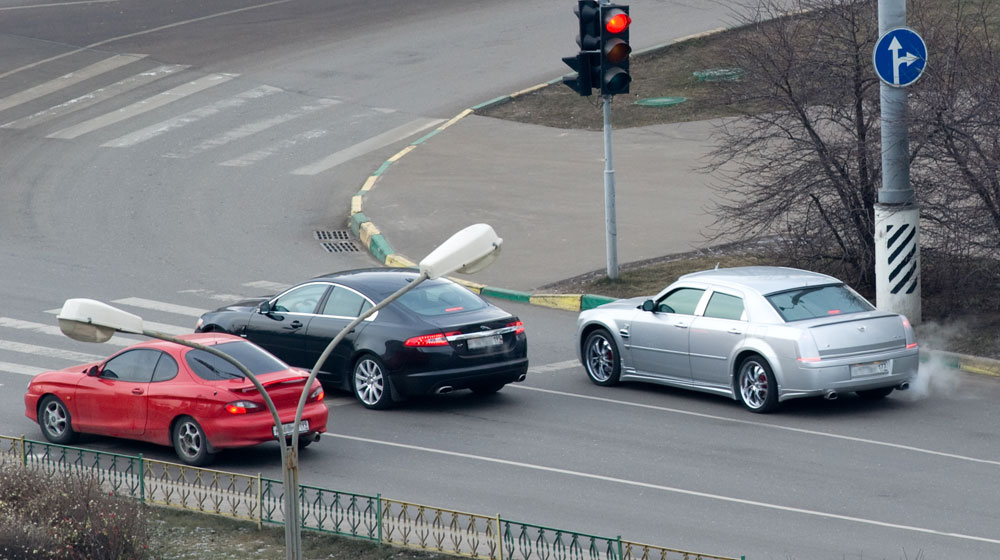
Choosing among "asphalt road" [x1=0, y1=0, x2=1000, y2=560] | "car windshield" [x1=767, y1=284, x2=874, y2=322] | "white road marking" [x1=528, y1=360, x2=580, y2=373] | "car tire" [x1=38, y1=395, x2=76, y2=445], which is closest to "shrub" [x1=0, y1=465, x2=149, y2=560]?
"asphalt road" [x1=0, y1=0, x2=1000, y2=560]

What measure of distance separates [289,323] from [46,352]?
3.89m

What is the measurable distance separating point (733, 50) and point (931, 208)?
157 inches

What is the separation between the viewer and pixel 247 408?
13.5 m

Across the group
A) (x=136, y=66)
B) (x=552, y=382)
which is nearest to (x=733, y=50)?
(x=552, y=382)

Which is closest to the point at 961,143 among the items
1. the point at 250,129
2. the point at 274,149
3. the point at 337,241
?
the point at 337,241

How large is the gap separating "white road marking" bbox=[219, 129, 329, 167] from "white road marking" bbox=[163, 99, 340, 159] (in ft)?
3.56

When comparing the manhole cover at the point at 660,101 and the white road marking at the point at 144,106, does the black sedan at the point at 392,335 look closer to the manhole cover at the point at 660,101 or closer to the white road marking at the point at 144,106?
the white road marking at the point at 144,106

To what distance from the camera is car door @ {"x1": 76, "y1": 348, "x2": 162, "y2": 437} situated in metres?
14.1

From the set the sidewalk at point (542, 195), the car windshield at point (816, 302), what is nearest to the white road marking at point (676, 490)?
the car windshield at point (816, 302)

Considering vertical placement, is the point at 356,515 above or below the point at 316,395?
below

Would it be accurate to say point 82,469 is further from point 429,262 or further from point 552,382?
point 552,382

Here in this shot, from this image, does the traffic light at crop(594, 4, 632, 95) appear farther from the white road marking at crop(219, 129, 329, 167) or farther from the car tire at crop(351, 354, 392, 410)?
the white road marking at crop(219, 129, 329, 167)

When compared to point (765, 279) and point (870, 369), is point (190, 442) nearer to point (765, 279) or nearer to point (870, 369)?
point (765, 279)

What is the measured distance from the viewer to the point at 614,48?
64.0 ft
